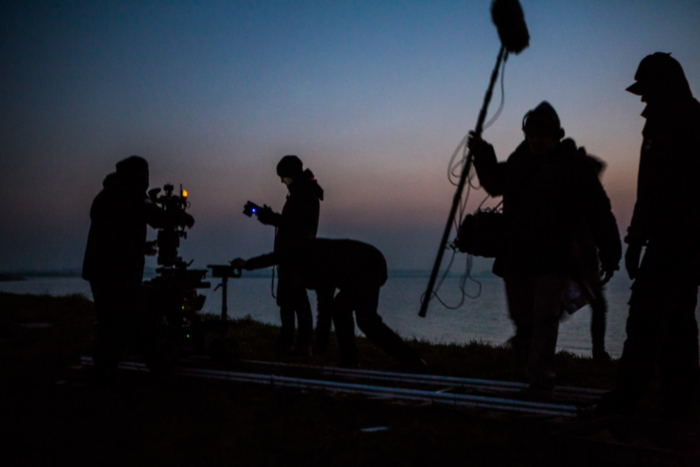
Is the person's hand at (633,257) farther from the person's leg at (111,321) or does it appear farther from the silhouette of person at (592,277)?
the person's leg at (111,321)

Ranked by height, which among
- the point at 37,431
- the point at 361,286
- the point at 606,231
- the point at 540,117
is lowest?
the point at 37,431

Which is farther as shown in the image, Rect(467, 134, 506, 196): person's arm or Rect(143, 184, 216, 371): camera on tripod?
Rect(143, 184, 216, 371): camera on tripod

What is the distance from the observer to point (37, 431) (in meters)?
3.43

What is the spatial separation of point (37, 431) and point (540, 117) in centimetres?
377

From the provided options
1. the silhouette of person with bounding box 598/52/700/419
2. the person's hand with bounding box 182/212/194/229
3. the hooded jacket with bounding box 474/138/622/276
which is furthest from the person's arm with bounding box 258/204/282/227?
the silhouette of person with bounding box 598/52/700/419

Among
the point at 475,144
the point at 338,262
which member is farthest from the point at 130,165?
the point at 475,144

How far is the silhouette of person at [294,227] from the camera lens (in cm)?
612

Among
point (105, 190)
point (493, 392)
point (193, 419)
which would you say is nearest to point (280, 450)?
point (193, 419)

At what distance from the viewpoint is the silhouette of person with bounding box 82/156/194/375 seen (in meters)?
4.85

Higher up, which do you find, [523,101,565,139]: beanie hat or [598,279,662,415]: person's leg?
[523,101,565,139]: beanie hat

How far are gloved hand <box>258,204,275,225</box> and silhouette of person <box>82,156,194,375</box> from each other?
1.35 metres

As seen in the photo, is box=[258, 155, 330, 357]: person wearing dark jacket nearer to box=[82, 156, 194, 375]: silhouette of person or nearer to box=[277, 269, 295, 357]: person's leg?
box=[277, 269, 295, 357]: person's leg

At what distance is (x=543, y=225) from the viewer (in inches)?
157

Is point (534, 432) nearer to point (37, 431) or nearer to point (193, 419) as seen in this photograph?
point (193, 419)
